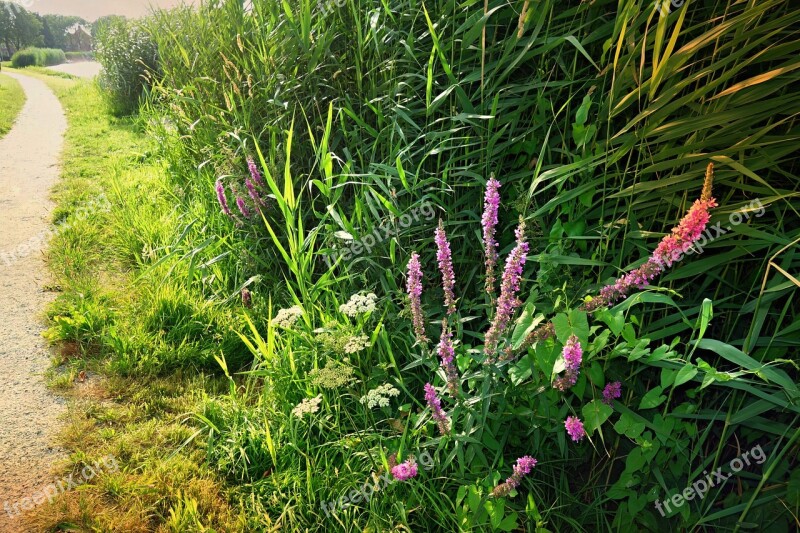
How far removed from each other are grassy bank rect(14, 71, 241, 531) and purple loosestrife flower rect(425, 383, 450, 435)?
0.81 meters

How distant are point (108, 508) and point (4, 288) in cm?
209

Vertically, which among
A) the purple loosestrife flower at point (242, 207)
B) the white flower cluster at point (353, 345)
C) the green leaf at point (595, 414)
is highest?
the purple loosestrife flower at point (242, 207)

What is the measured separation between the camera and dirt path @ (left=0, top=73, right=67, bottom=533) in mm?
1961

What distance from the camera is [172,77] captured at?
4094 mm

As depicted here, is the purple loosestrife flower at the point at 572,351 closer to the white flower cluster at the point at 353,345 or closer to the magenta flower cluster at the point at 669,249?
the magenta flower cluster at the point at 669,249

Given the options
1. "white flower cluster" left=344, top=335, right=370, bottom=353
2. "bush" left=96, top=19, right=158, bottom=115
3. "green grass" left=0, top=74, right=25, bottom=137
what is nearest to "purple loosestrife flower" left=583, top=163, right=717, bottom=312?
"white flower cluster" left=344, top=335, right=370, bottom=353

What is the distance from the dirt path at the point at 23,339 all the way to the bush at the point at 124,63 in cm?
332

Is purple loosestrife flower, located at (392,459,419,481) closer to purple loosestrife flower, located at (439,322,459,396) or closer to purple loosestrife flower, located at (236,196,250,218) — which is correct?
purple loosestrife flower, located at (439,322,459,396)

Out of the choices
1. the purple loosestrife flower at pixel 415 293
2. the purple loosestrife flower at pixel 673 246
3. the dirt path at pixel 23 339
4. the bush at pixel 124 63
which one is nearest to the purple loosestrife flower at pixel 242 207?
the dirt path at pixel 23 339

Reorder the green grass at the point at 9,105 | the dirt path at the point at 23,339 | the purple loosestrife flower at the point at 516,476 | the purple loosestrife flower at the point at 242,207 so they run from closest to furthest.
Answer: the purple loosestrife flower at the point at 516,476 < the dirt path at the point at 23,339 < the purple loosestrife flower at the point at 242,207 < the green grass at the point at 9,105

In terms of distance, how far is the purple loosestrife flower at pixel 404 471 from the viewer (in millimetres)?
1607

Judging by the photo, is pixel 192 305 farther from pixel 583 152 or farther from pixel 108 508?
pixel 583 152

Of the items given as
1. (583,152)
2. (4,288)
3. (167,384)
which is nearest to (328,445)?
(167,384)

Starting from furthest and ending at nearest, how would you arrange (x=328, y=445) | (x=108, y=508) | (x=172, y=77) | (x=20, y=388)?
(x=172, y=77), (x=20, y=388), (x=328, y=445), (x=108, y=508)
